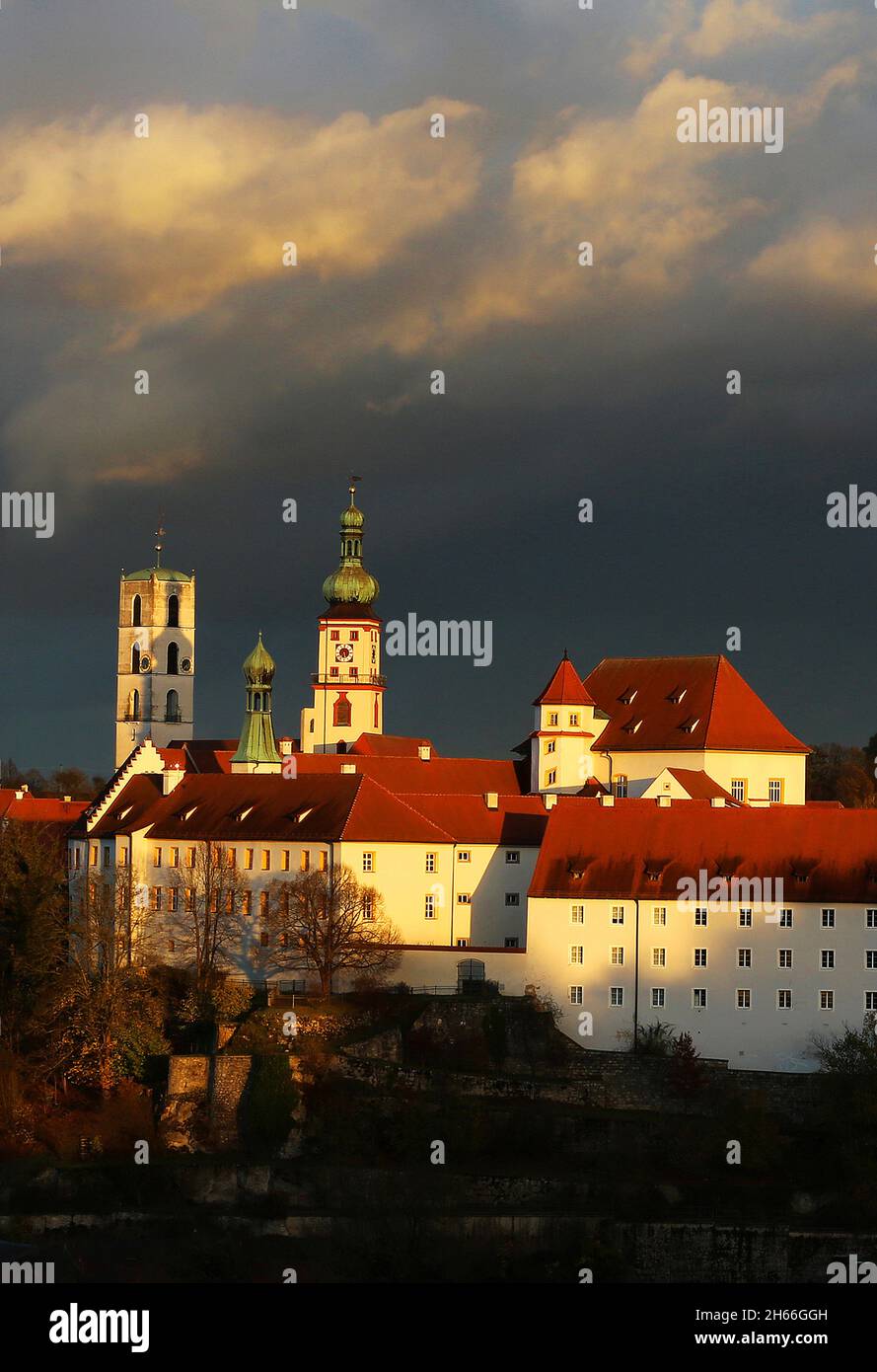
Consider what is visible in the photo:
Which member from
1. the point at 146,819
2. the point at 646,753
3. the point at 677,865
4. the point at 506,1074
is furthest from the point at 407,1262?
the point at 646,753

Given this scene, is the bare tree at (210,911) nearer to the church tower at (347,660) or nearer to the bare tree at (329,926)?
the bare tree at (329,926)

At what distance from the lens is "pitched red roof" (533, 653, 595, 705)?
10081cm

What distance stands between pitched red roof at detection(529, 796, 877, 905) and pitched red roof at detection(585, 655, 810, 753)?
21.0 meters

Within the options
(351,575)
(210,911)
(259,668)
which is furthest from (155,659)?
(210,911)

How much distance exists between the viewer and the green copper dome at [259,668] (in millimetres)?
105312

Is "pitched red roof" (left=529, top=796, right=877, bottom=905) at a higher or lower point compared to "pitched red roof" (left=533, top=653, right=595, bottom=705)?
lower

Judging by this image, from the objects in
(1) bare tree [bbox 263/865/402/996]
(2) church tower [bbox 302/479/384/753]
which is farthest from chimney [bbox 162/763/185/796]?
(2) church tower [bbox 302/479/384/753]

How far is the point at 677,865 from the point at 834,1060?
8.87 meters

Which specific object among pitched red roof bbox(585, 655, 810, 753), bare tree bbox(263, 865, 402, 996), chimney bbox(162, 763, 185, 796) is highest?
pitched red roof bbox(585, 655, 810, 753)

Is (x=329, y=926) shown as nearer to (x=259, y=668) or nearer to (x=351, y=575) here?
(x=259, y=668)

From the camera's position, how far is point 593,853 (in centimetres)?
7838

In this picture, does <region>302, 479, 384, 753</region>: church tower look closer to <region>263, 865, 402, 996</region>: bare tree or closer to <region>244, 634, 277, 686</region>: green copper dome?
<region>244, 634, 277, 686</region>: green copper dome
